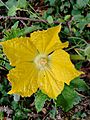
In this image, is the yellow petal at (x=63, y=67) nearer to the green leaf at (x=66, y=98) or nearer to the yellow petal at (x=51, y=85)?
the yellow petal at (x=51, y=85)

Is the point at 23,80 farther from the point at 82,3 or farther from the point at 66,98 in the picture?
the point at 82,3

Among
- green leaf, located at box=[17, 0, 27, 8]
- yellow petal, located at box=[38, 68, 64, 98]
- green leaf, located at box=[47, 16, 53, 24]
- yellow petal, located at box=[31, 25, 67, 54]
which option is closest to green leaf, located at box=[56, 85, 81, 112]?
yellow petal, located at box=[38, 68, 64, 98]

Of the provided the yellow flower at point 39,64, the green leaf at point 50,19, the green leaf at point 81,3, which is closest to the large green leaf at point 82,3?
the green leaf at point 81,3

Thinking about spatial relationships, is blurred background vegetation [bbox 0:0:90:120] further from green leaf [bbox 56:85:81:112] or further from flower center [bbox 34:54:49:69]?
flower center [bbox 34:54:49:69]

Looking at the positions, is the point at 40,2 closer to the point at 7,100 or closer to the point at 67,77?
the point at 7,100

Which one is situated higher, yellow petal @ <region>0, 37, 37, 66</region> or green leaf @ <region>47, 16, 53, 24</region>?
green leaf @ <region>47, 16, 53, 24</region>

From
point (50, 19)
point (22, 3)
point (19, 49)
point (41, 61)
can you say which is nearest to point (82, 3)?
point (50, 19)
